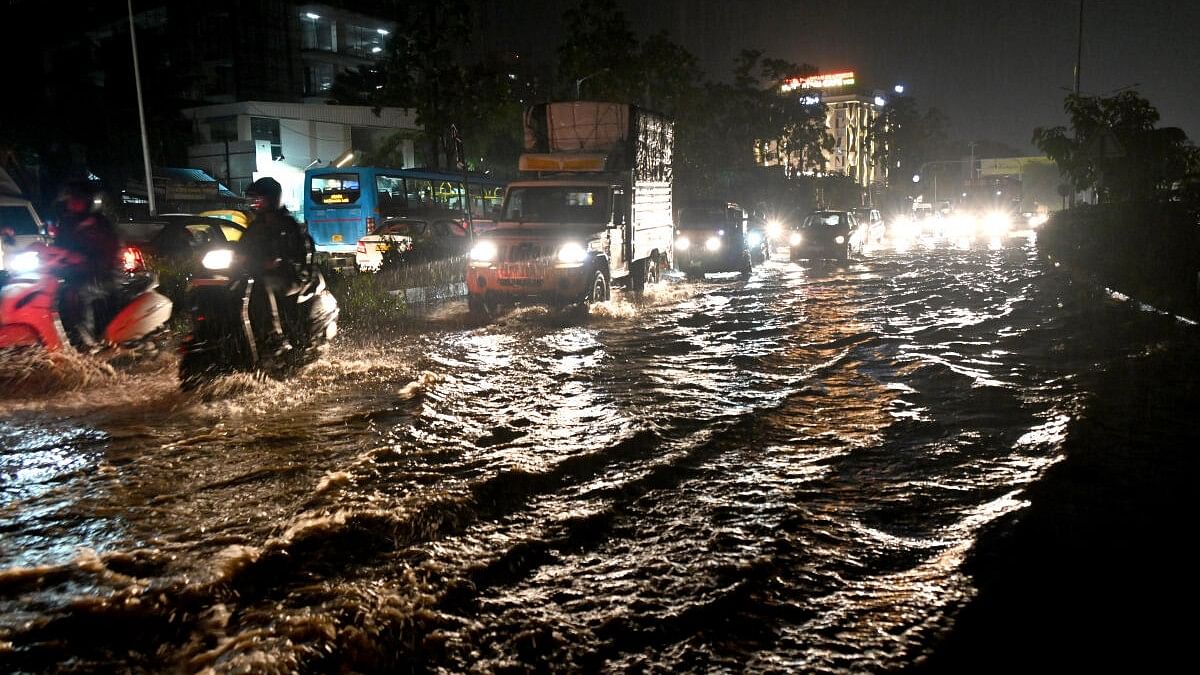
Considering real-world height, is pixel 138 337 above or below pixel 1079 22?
below

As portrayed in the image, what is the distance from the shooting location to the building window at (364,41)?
193 feet

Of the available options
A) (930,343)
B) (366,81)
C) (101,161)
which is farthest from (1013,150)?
(930,343)

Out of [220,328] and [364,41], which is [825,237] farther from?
[364,41]

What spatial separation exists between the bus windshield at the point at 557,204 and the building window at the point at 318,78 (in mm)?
46466

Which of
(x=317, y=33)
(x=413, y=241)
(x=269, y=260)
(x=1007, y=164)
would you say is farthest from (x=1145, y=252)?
(x=1007, y=164)

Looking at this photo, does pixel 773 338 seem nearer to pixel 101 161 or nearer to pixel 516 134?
pixel 516 134

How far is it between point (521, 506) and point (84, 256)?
5.59 meters

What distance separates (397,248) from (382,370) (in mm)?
10126

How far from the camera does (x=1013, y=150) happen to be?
192m

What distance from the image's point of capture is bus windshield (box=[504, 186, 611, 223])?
590 inches

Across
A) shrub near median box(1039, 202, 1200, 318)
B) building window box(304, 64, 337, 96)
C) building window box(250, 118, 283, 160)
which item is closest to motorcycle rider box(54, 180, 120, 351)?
shrub near median box(1039, 202, 1200, 318)

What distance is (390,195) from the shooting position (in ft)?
94.7

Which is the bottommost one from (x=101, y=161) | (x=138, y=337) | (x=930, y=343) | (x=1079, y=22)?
(x=930, y=343)

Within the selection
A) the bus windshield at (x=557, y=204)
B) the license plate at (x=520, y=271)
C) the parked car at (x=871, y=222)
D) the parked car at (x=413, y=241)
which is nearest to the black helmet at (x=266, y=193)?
the license plate at (x=520, y=271)
